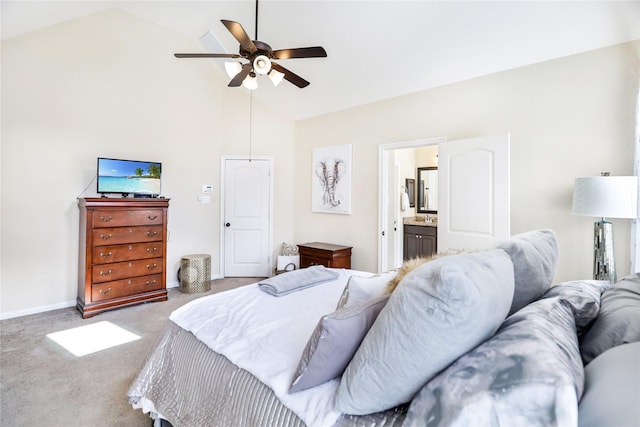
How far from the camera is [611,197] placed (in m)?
2.25

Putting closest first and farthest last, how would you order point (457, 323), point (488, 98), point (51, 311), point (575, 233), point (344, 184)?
1. point (457, 323)
2. point (575, 233)
3. point (488, 98)
4. point (51, 311)
5. point (344, 184)

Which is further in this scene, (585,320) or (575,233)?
(575,233)

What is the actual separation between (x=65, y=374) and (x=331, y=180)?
11.8 ft

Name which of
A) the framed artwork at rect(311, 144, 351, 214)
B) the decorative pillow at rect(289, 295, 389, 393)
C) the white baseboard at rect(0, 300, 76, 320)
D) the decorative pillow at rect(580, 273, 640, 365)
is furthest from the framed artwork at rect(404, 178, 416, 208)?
the white baseboard at rect(0, 300, 76, 320)

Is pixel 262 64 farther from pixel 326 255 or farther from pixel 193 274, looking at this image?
pixel 193 274

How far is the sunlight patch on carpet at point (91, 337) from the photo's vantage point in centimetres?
270

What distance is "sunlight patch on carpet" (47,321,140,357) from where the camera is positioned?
2697 millimetres

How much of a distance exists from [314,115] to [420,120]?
183cm

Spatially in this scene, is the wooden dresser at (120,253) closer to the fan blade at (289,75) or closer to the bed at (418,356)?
the fan blade at (289,75)

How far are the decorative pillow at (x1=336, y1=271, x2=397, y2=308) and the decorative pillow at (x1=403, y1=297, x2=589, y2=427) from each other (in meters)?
0.55

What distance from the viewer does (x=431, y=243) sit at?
488 cm

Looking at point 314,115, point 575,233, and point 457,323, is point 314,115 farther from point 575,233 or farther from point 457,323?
point 457,323

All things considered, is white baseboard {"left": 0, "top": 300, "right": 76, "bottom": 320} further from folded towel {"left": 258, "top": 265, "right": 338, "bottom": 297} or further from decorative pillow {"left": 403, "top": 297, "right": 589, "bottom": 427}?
decorative pillow {"left": 403, "top": 297, "right": 589, "bottom": 427}

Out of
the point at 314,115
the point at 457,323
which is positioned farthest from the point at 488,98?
the point at 457,323
